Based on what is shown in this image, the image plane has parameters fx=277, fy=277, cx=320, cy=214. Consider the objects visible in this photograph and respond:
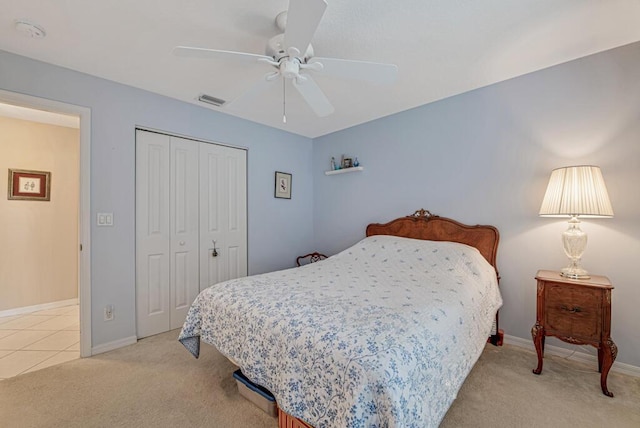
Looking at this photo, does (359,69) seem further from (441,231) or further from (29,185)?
(29,185)

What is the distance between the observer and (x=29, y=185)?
349cm

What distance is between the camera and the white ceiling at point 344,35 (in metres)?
1.65

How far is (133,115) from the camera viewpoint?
2641mm

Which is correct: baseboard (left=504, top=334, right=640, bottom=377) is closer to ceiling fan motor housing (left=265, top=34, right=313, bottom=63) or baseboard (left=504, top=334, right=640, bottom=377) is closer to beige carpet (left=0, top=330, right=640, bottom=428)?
beige carpet (left=0, top=330, right=640, bottom=428)

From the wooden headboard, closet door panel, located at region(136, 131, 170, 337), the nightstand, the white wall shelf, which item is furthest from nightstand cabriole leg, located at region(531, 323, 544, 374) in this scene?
closet door panel, located at region(136, 131, 170, 337)

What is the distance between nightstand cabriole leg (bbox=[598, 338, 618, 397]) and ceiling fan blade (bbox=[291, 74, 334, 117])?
2507mm

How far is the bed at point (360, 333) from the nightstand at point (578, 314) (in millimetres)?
355

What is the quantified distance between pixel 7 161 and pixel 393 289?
15.4 ft

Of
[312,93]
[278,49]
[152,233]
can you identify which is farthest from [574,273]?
[152,233]

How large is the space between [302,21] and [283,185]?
2.74m

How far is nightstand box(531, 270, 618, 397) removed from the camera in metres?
1.83

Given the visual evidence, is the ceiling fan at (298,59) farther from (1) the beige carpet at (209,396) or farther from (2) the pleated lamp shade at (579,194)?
(1) the beige carpet at (209,396)

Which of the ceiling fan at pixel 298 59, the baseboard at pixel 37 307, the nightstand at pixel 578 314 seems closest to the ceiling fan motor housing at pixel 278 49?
the ceiling fan at pixel 298 59

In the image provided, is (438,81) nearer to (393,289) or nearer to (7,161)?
(393,289)
